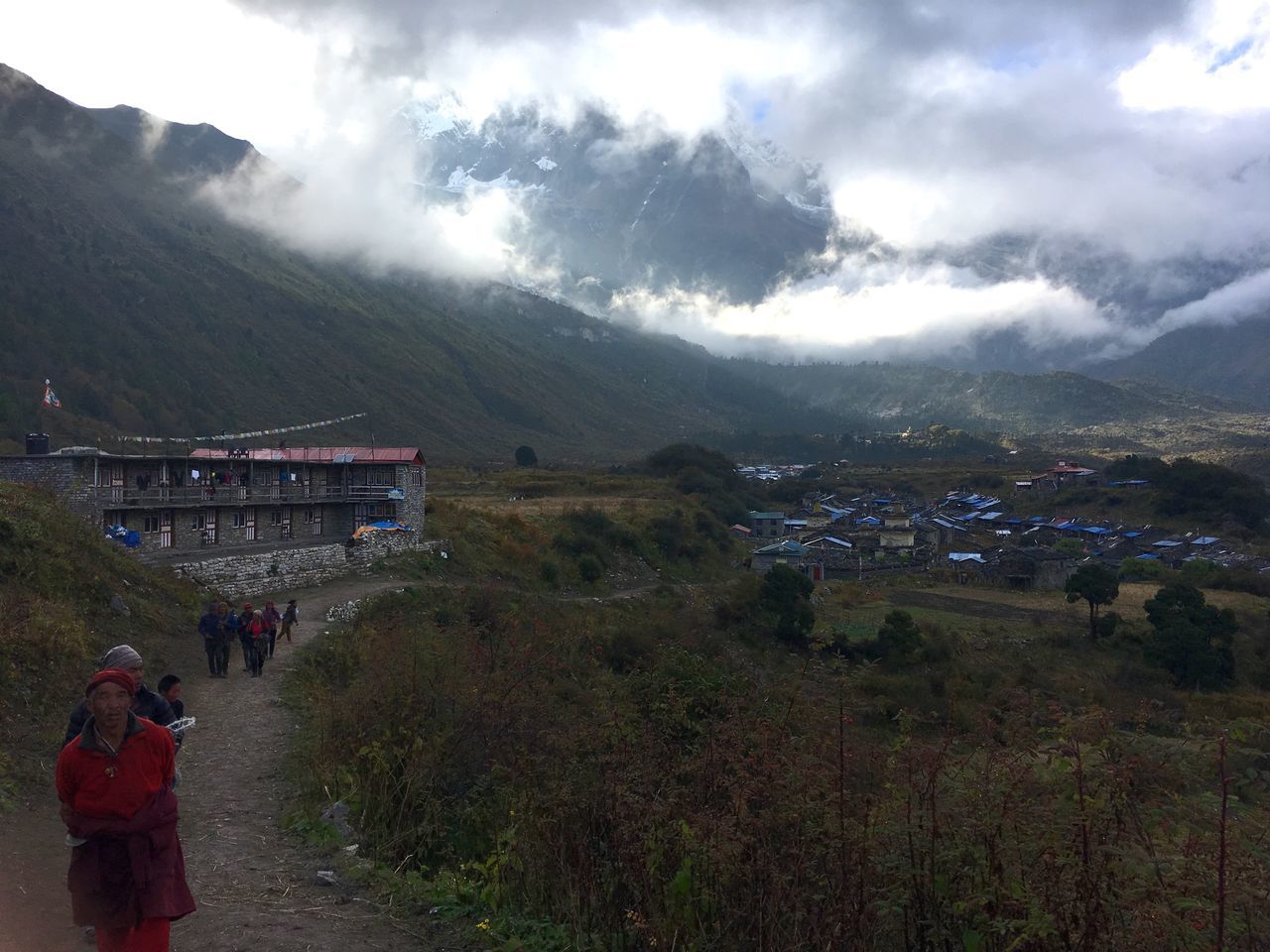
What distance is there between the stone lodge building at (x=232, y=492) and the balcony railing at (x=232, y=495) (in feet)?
0.12

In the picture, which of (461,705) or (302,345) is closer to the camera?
(461,705)

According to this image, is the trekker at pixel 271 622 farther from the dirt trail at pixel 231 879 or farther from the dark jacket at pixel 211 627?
the dirt trail at pixel 231 879

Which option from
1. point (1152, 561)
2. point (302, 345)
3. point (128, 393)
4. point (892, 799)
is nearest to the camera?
point (892, 799)

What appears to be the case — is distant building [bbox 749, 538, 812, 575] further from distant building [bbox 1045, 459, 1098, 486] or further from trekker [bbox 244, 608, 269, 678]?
distant building [bbox 1045, 459, 1098, 486]

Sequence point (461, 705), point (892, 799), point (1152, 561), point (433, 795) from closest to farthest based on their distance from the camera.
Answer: point (892, 799) → point (433, 795) → point (461, 705) → point (1152, 561)

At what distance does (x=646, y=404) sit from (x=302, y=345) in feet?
258

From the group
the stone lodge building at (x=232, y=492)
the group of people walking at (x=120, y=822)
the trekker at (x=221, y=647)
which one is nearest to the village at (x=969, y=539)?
the stone lodge building at (x=232, y=492)

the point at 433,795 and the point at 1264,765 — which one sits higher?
the point at 433,795

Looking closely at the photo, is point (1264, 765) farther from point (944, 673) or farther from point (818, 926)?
point (944, 673)

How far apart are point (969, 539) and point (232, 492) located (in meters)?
54.6

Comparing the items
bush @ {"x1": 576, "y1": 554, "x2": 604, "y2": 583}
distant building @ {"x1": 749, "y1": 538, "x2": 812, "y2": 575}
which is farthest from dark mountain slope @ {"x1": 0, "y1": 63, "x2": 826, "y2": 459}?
distant building @ {"x1": 749, "y1": 538, "x2": 812, "y2": 575}

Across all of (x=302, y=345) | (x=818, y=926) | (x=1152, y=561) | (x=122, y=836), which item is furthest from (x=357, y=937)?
(x=302, y=345)

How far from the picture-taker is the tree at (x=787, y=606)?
3531cm

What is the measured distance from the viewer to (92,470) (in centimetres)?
2812
